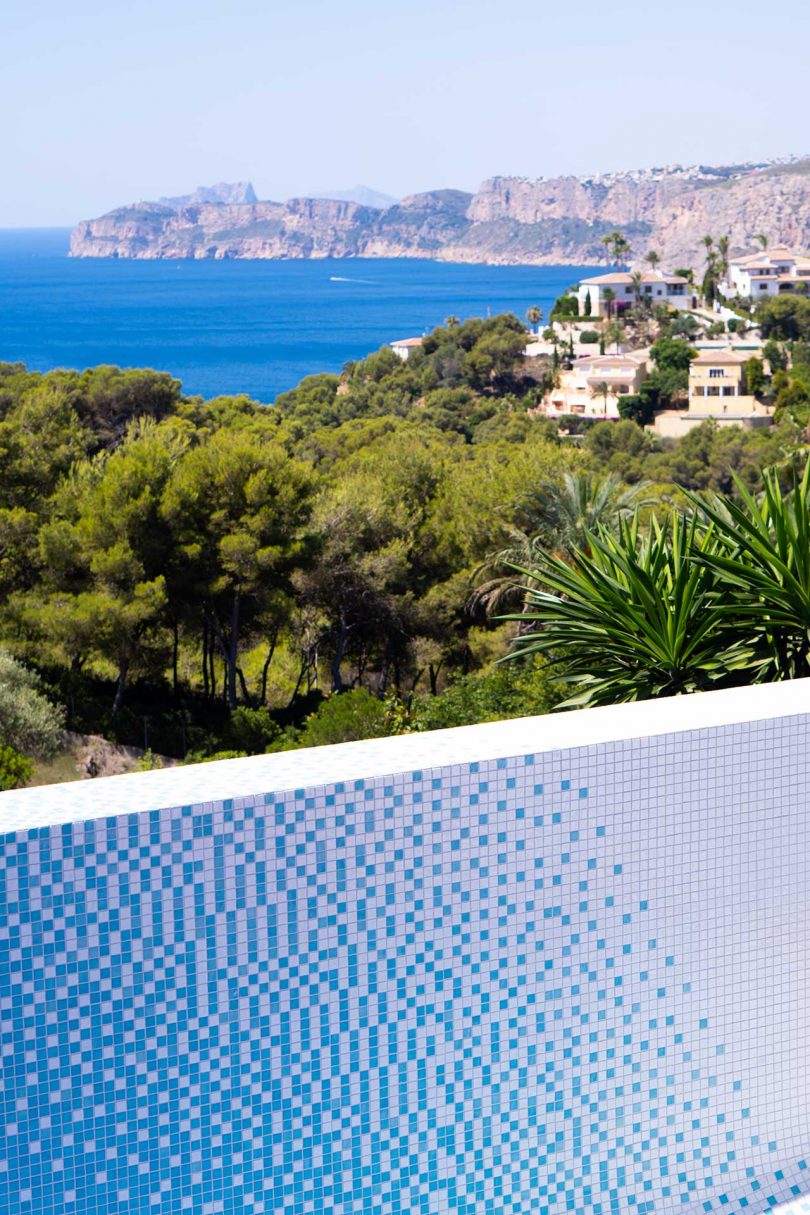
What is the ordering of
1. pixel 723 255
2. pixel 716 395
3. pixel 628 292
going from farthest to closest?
pixel 723 255 → pixel 628 292 → pixel 716 395

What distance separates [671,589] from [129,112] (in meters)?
76.0

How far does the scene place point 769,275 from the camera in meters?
82.9

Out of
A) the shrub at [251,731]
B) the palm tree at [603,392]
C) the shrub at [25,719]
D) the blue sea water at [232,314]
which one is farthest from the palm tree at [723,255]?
the shrub at [25,719]

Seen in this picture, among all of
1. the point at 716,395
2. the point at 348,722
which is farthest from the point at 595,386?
the point at 348,722

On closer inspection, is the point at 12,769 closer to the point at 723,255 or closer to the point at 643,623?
the point at 643,623

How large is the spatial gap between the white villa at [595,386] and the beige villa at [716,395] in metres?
2.59

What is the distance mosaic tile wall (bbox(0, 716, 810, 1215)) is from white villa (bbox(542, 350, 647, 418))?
2048 inches

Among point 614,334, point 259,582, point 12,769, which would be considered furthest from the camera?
point 614,334

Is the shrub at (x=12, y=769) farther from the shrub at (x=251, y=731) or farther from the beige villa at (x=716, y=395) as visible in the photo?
the beige villa at (x=716, y=395)

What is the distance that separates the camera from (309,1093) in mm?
4609

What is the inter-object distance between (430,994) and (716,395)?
174 ft

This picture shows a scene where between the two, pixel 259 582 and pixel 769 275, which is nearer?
pixel 259 582

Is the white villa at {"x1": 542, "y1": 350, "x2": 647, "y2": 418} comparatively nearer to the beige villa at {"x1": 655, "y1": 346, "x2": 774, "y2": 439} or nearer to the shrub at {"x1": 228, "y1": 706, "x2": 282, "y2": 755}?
the beige villa at {"x1": 655, "y1": 346, "x2": 774, "y2": 439}

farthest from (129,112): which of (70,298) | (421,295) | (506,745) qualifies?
(506,745)
